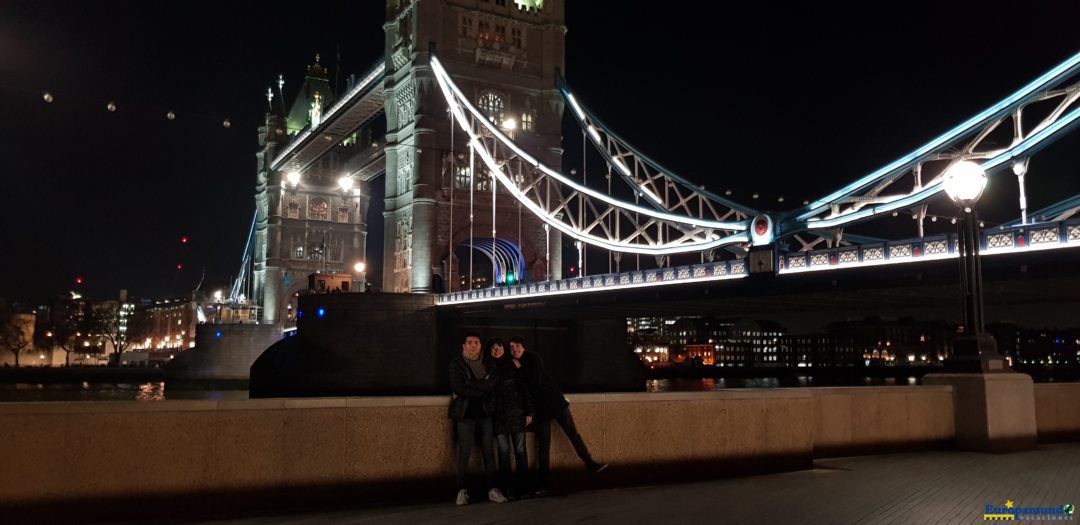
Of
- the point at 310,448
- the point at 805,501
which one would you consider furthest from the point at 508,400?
the point at 805,501

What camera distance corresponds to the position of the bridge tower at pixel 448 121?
5003 cm

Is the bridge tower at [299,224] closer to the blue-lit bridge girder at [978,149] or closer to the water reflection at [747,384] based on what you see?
the water reflection at [747,384]

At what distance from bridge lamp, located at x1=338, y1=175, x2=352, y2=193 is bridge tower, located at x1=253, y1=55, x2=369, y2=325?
2.71 ft

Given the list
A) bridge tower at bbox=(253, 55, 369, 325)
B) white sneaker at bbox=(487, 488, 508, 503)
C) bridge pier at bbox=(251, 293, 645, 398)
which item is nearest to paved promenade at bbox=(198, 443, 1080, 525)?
white sneaker at bbox=(487, 488, 508, 503)

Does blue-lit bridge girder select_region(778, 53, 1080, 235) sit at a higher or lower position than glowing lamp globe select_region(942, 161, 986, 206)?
higher

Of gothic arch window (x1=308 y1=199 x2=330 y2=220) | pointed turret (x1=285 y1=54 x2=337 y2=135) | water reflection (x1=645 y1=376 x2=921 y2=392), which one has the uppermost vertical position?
pointed turret (x1=285 y1=54 x2=337 y2=135)

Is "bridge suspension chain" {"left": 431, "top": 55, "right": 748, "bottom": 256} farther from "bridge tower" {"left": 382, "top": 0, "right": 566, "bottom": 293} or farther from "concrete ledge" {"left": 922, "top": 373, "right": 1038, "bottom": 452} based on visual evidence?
"concrete ledge" {"left": 922, "top": 373, "right": 1038, "bottom": 452}

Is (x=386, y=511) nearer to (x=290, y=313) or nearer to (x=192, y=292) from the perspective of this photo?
(x=290, y=313)

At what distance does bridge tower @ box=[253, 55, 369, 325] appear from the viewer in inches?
2980

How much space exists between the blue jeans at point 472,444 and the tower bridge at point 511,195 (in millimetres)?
15839

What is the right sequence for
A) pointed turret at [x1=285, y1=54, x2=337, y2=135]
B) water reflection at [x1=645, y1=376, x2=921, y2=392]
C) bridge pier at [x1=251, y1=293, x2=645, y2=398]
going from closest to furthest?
1. bridge pier at [x1=251, y1=293, x2=645, y2=398]
2. water reflection at [x1=645, y1=376, x2=921, y2=392]
3. pointed turret at [x1=285, y1=54, x2=337, y2=135]

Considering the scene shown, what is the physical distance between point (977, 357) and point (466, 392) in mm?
7422

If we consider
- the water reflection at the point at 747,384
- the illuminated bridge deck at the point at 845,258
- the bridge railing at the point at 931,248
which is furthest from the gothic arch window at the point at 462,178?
the bridge railing at the point at 931,248

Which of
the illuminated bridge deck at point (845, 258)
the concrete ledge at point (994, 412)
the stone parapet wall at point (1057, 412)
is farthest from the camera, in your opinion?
the illuminated bridge deck at point (845, 258)
